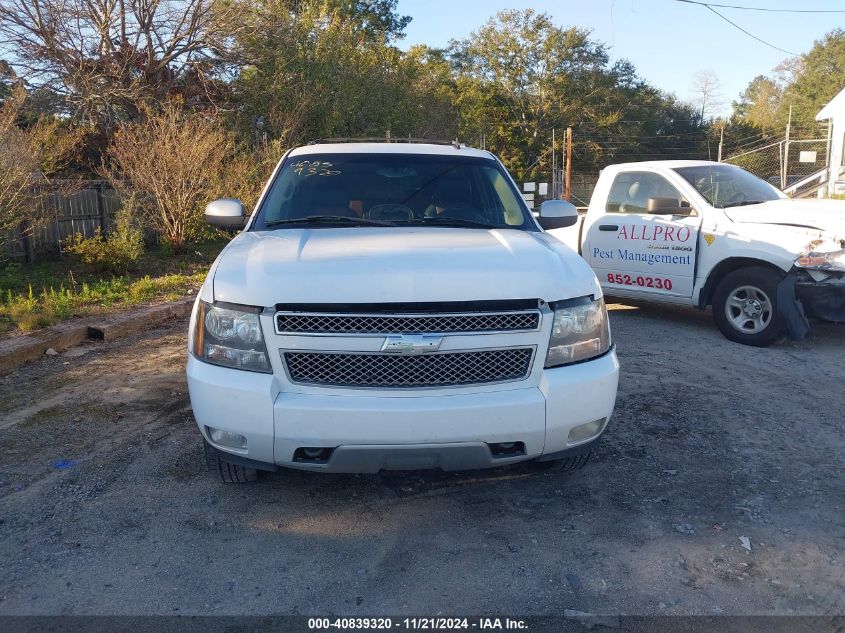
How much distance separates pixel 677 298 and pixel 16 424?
612 cm

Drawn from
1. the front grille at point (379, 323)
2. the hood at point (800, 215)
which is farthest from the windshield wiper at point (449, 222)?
the hood at point (800, 215)

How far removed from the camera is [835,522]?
344 cm

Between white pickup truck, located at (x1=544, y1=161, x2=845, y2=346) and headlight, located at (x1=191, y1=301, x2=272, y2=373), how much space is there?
17.2 ft

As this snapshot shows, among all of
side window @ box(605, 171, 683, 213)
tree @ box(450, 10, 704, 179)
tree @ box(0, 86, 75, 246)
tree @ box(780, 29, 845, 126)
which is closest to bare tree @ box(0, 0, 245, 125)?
tree @ box(0, 86, 75, 246)

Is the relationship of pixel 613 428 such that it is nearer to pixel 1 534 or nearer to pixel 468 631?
pixel 468 631

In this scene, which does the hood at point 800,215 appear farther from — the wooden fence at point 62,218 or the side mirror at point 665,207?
the wooden fence at point 62,218

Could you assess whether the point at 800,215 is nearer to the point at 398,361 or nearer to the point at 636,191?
the point at 636,191

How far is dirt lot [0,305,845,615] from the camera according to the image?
2.86 metres

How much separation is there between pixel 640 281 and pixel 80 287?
7.14 meters

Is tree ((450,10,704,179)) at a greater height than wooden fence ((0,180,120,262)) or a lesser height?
greater

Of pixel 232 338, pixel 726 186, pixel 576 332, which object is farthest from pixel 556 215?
pixel 726 186

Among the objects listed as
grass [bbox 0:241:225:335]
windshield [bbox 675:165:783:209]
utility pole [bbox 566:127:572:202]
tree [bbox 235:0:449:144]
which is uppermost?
tree [bbox 235:0:449:144]

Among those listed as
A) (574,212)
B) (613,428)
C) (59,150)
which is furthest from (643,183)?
(59,150)

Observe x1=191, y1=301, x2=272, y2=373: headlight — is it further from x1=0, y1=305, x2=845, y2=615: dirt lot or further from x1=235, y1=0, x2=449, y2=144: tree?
x1=235, y1=0, x2=449, y2=144: tree
